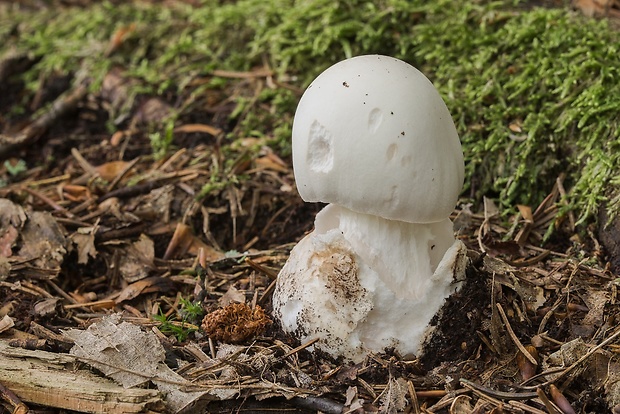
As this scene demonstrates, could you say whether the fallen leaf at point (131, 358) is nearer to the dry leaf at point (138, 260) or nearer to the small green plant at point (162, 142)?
the dry leaf at point (138, 260)

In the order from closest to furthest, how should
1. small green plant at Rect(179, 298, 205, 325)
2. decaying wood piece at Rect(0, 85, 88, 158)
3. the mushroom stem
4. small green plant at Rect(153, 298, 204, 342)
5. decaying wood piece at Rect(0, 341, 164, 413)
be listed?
decaying wood piece at Rect(0, 341, 164, 413) → the mushroom stem → small green plant at Rect(153, 298, 204, 342) → small green plant at Rect(179, 298, 205, 325) → decaying wood piece at Rect(0, 85, 88, 158)

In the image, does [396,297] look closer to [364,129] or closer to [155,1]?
[364,129]

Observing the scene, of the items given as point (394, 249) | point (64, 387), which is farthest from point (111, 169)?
point (394, 249)

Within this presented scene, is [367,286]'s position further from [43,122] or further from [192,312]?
[43,122]

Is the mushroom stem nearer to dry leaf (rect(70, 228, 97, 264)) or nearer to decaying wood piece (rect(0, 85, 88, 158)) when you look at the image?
dry leaf (rect(70, 228, 97, 264))

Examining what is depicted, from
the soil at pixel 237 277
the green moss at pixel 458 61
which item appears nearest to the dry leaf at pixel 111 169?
the soil at pixel 237 277

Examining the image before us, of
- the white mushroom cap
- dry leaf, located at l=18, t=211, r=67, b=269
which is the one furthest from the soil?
the white mushroom cap

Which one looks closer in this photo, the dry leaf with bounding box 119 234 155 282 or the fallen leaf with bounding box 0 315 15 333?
the fallen leaf with bounding box 0 315 15 333
